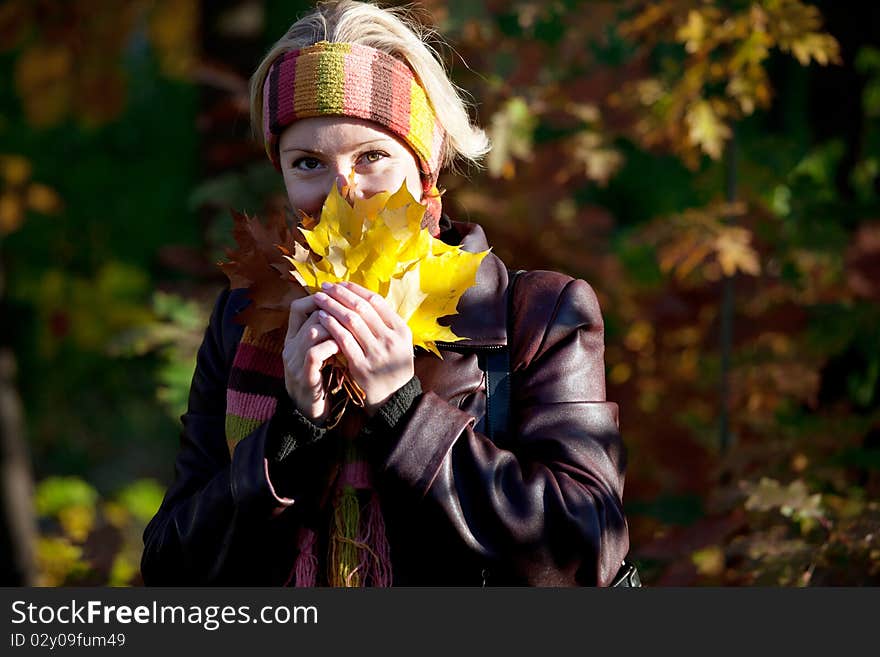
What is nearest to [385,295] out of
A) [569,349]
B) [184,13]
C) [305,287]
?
[305,287]

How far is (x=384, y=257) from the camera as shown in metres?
1.78

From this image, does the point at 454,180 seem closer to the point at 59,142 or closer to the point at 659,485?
the point at 659,485

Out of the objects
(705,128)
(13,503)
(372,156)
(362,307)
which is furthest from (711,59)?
(13,503)

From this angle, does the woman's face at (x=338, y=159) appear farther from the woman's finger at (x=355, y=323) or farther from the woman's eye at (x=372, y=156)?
the woman's finger at (x=355, y=323)

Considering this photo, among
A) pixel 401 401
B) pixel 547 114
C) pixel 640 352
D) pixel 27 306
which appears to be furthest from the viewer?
pixel 27 306

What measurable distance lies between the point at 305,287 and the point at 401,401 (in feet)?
0.86

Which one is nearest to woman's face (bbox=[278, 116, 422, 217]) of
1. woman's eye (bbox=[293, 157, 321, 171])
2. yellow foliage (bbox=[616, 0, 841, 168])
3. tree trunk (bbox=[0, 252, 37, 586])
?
woman's eye (bbox=[293, 157, 321, 171])

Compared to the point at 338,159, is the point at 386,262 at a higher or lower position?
lower

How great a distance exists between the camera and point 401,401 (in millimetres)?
1732

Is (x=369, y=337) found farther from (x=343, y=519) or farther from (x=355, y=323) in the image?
(x=343, y=519)

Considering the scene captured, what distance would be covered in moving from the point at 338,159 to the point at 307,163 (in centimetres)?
7

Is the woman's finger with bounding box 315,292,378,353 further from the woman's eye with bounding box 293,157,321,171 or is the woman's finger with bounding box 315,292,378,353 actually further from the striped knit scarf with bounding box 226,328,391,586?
the woman's eye with bounding box 293,157,321,171

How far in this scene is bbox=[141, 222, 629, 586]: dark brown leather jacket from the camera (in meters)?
1.74

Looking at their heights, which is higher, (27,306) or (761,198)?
(27,306)
